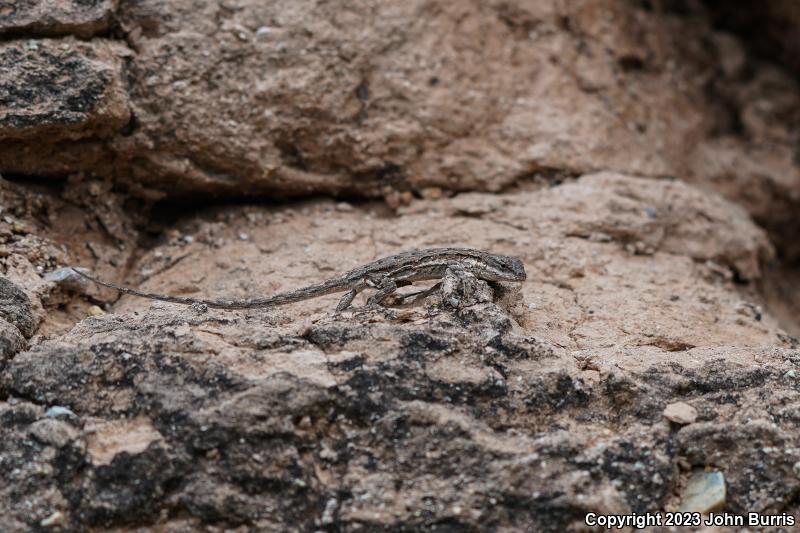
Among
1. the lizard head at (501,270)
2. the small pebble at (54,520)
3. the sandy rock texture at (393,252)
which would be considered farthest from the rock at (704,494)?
the small pebble at (54,520)

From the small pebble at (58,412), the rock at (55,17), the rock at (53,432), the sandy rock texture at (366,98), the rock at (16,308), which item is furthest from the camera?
the sandy rock texture at (366,98)

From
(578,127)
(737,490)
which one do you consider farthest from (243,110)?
(737,490)

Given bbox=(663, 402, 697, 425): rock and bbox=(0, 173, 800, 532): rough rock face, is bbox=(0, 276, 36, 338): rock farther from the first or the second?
bbox=(663, 402, 697, 425): rock

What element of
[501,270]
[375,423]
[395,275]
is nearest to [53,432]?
[375,423]

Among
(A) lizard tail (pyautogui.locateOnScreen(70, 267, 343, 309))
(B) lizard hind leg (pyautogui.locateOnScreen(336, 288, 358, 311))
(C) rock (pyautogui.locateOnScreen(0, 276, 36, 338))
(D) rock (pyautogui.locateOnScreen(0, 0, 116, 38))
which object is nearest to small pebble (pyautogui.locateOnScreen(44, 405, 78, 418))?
(C) rock (pyautogui.locateOnScreen(0, 276, 36, 338))

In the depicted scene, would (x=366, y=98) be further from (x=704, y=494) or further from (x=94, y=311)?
(x=704, y=494)

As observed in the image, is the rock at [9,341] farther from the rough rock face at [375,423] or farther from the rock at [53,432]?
the rock at [53,432]
